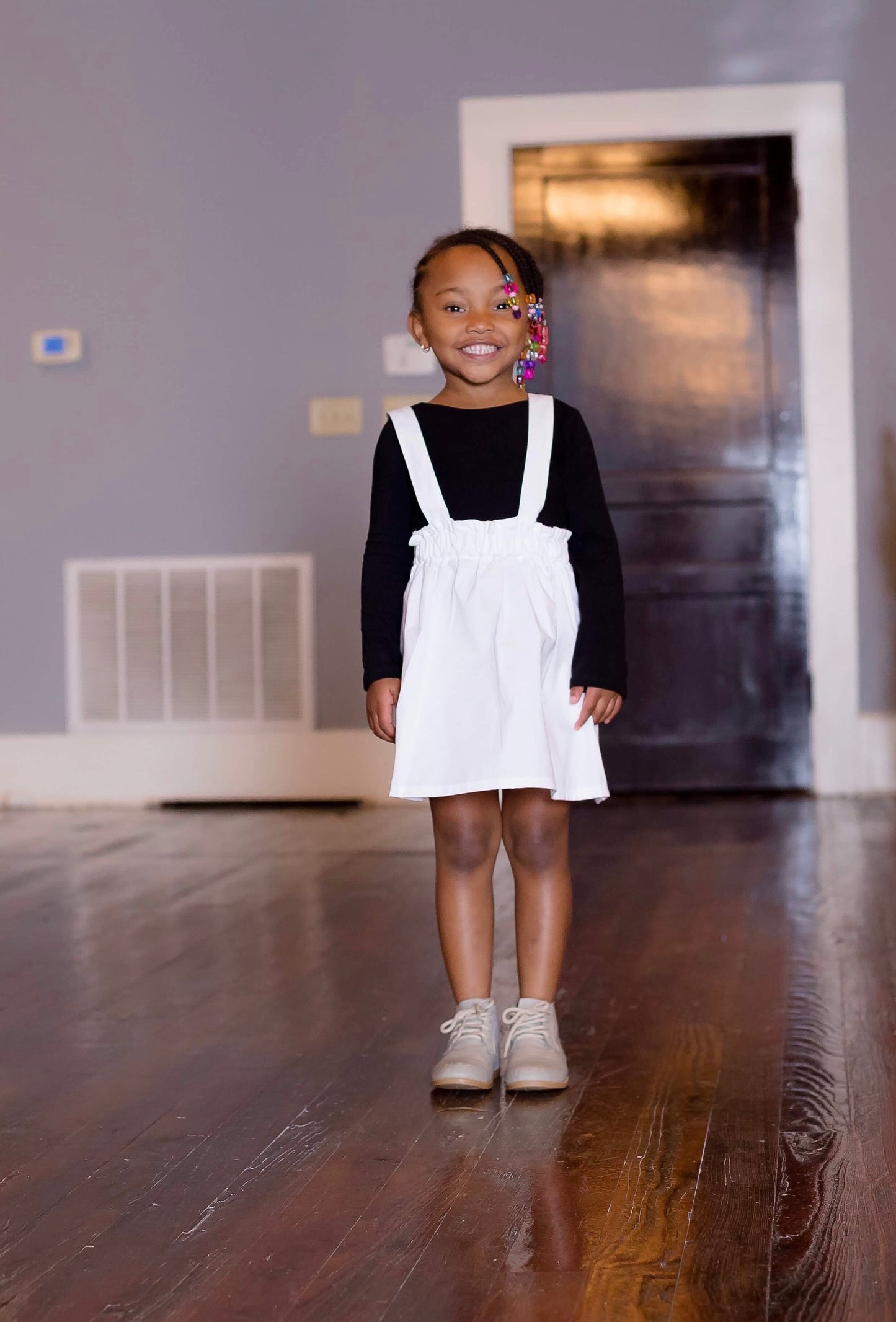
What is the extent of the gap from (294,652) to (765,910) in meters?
2.02

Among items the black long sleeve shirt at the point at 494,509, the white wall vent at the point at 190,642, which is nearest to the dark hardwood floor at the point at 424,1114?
the black long sleeve shirt at the point at 494,509

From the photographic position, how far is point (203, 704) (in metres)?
4.31

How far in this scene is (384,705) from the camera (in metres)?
1.67

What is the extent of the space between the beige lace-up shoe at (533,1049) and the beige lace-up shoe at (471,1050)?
0.7 inches

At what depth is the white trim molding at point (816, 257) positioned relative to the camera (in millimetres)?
4121

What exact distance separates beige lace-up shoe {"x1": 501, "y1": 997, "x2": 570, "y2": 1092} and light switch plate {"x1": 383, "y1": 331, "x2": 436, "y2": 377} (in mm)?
2750

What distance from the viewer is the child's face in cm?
166

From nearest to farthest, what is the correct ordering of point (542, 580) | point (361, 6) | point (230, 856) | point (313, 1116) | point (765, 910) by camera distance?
point (313, 1116)
point (542, 580)
point (765, 910)
point (230, 856)
point (361, 6)

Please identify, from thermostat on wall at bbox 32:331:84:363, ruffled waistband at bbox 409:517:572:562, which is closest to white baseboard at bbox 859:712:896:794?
thermostat on wall at bbox 32:331:84:363

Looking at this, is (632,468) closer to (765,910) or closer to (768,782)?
(768,782)

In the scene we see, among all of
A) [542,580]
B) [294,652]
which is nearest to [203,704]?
[294,652]

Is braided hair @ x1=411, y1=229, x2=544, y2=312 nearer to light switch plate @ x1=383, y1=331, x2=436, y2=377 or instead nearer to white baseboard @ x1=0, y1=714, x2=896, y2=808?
light switch plate @ x1=383, y1=331, x2=436, y2=377

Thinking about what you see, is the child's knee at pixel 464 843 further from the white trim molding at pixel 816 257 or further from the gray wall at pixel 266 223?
the white trim molding at pixel 816 257

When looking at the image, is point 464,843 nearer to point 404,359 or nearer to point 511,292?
point 511,292
